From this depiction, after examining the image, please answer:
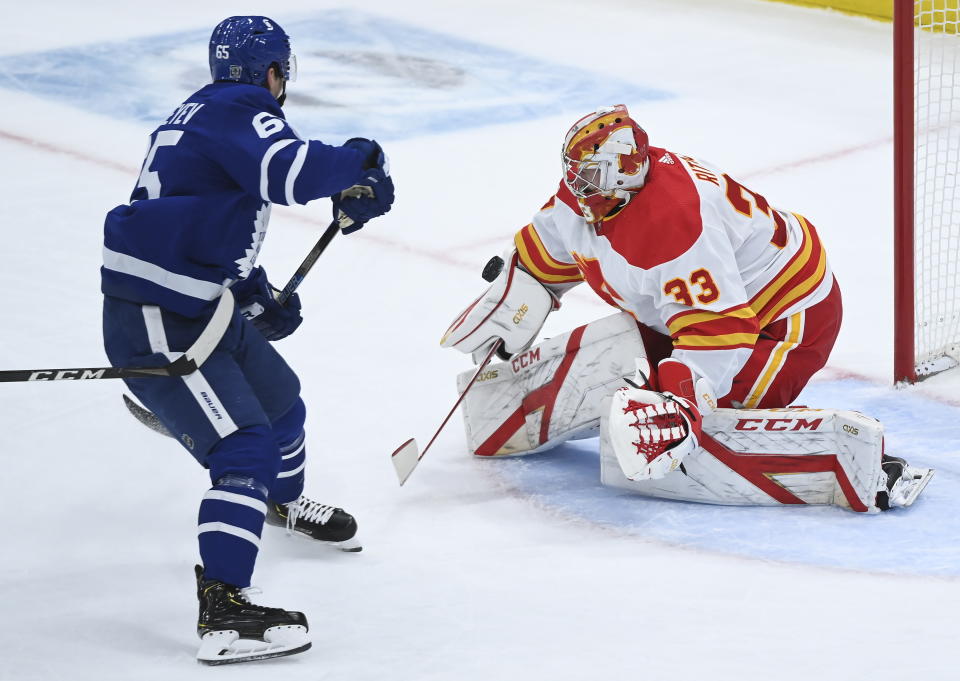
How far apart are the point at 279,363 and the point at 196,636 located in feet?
1.86

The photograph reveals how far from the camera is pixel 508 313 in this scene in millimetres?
3230

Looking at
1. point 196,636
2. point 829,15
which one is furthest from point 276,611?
point 829,15

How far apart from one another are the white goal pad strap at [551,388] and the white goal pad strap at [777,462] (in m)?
0.14

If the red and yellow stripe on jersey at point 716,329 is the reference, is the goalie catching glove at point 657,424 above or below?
below

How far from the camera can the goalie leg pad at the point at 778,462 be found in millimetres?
2838

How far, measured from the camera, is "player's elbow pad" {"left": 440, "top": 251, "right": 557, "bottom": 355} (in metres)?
3.22

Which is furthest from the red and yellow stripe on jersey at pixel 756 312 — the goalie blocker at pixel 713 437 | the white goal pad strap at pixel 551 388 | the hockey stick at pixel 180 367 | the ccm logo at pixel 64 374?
the ccm logo at pixel 64 374

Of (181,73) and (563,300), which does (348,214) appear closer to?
(563,300)

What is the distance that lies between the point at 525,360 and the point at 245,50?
1.05m

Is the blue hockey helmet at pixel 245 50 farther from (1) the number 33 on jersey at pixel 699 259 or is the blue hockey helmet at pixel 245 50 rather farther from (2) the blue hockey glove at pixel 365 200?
(1) the number 33 on jersey at pixel 699 259

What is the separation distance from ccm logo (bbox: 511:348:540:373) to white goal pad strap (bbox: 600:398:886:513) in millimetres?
286

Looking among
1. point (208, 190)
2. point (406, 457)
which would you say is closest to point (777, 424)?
point (406, 457)

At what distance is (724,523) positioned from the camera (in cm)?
285

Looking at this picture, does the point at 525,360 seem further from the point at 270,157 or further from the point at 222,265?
the point at 270,157
